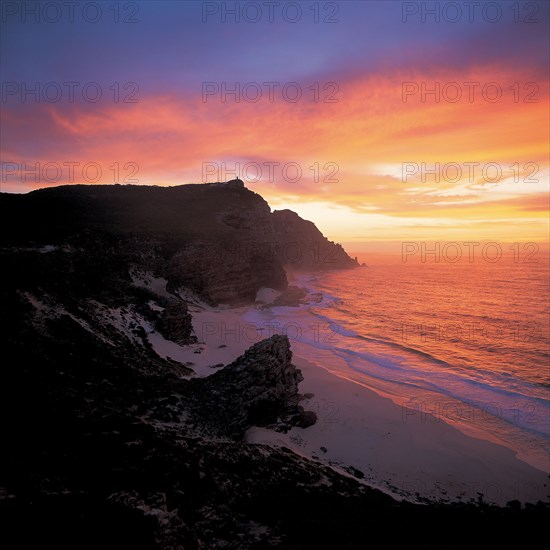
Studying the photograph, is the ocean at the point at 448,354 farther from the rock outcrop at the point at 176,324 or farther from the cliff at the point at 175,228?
the rock outcrop at the point at 176,324

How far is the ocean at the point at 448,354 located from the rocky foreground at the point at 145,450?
8729mm

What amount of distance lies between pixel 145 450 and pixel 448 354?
3059 centimetres

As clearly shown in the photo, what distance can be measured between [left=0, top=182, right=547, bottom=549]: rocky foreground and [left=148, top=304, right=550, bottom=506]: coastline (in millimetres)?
1236

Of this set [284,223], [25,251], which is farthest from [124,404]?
[284,223]

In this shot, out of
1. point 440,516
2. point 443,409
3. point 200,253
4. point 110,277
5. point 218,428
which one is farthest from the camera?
point 200,253

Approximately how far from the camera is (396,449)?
15.7 m

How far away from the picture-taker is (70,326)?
630 inches

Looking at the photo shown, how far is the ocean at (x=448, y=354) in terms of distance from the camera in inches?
797

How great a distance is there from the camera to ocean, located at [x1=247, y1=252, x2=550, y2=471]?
20.2 m

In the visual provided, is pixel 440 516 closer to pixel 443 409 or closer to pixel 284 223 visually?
pixel 443 409

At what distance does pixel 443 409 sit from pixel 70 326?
73.2 ft

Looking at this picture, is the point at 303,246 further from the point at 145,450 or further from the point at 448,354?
the point at 145,450
